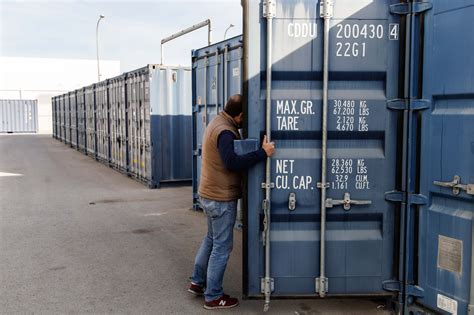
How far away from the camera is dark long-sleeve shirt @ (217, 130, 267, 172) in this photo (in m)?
4.08

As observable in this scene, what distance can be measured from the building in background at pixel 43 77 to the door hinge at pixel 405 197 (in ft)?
170

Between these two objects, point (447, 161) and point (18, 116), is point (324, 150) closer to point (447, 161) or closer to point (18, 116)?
point (447, 161)

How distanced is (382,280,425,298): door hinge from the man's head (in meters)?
1.89

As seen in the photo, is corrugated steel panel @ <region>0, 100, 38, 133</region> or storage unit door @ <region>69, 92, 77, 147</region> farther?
corrugated steel panel @ <region>0, 100, 38, 133</region>

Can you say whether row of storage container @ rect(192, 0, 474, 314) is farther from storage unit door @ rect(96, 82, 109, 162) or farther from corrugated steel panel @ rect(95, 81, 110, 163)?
storage unit door @ rect(96, 82, 109, 162)

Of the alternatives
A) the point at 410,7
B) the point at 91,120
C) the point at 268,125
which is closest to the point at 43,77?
the point at 91,120

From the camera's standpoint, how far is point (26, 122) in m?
46.6

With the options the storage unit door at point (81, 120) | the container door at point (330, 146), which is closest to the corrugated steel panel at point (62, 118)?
the storage unit door at point (81, 120)

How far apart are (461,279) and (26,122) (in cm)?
4786

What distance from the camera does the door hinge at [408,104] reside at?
154 inches

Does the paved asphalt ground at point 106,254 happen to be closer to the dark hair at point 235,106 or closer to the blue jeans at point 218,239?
the blue jeans at point 218,239

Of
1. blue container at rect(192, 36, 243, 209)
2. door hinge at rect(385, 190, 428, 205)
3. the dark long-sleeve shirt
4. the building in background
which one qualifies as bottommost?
door hinge at rect(385, 190, 428, 205)

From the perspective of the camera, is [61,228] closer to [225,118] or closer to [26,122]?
[225,118]

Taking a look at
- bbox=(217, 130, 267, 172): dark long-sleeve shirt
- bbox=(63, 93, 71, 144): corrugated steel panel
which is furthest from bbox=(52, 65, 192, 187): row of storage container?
bbox=(63, 93, 71, 144): corrugated steel panel
